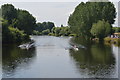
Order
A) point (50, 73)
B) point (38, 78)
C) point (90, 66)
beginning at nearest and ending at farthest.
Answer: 1. point (38, 78)
2. point (50, 73)
3. point (90, 66)

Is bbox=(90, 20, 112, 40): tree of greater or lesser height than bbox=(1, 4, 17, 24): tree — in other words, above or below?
below

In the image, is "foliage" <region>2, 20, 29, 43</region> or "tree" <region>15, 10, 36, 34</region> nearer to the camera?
"foliage" <region>2, 20, 29, 43</region>

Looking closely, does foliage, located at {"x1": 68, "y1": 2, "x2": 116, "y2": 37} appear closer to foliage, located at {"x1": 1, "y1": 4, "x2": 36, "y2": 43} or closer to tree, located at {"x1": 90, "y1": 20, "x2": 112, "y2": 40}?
tree, located at {"x1": 90, "y1": 20, "x2": 112, "y2": 40}

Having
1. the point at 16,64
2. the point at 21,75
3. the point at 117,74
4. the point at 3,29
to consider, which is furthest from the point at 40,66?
the point at 3,29

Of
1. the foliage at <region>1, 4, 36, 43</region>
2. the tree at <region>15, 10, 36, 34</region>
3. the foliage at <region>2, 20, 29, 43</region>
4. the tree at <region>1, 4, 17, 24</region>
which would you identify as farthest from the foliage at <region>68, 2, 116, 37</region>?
the tree at <region>1, 4, 17, 24</region>

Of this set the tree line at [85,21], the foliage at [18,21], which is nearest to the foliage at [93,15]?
the tree line at [85,21]

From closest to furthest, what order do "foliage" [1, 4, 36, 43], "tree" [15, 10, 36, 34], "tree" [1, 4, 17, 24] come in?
"foliage" [1, 4, 36, 43]
"tree" [1, 4, 17, 24]
"tree" [15, 10, 36, 34]

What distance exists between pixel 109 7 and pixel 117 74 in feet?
217

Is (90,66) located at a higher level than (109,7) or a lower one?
lower

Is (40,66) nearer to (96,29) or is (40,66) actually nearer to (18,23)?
(96,29)

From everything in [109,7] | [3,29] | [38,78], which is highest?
[109,7]

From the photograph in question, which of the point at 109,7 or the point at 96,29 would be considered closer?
the point at 96,29

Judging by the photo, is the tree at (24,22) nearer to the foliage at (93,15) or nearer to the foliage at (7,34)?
the foliage at (7,34)

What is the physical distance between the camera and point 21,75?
2534cm
